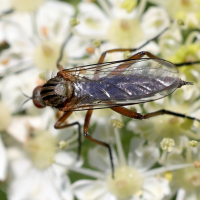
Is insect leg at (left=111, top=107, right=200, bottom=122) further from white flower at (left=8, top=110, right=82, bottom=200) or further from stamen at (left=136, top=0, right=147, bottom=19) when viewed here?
stamen at (left=136, top=0, right=147, bottom=19)

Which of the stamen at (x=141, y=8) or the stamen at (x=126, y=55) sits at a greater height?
the stamen at (x=141, y=8)

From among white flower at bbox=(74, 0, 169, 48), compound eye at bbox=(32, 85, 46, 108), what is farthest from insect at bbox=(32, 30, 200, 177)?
white flower at bbox=(74, 0, 169, 48)

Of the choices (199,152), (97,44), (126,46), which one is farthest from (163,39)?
(199,152)

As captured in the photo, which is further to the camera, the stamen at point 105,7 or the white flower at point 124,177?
the stamen at point 105,7

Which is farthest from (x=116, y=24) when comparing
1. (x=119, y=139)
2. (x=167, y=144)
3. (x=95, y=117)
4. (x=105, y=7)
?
(x=167, y=144)

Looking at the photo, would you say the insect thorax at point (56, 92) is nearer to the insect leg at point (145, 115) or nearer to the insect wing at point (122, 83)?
the insect wing at point (122, 83)

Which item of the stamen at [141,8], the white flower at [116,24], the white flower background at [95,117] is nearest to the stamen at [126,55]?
the white flower background at [95,117]

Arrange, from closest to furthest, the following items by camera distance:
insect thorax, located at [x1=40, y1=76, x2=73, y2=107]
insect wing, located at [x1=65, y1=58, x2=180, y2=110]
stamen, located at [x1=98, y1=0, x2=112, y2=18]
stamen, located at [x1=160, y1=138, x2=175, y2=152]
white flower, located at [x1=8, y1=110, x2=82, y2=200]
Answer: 1. insect wing, located at [x1=65, y1=58, x2=180, y2=110]
2. stamen, located at [x1=160, y1=138, x2=175, y2=152]
3. insect thorax, located at [x1=40, y1=76, x2=73, y2=107]
4. white flower, located at [x1=8, y1=110, x2=82, y2=200]
5. stamen, located at [x1=98, y1=0, x2=112, y2=18]
